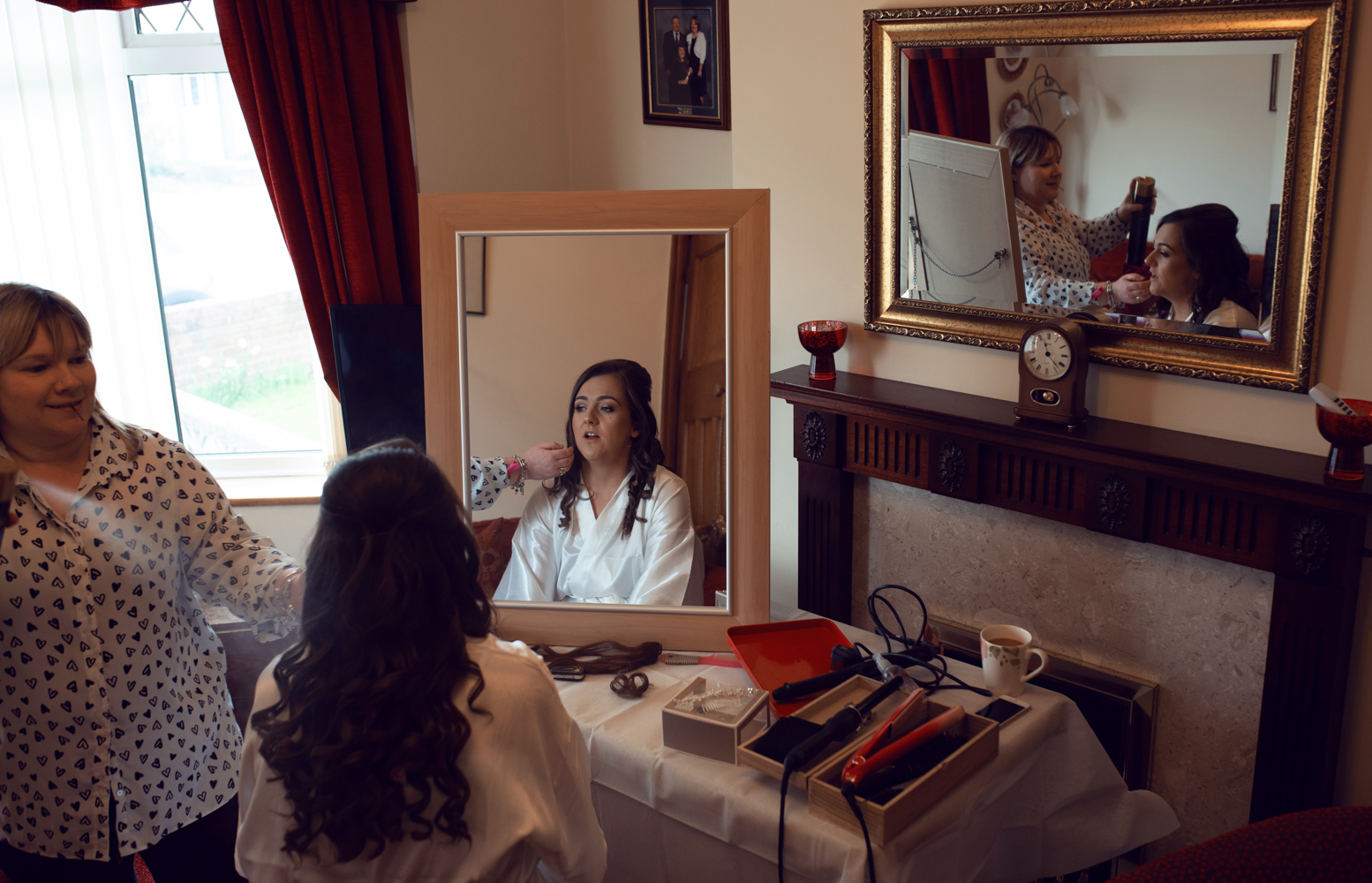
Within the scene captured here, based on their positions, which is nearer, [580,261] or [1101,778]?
[1101,778]

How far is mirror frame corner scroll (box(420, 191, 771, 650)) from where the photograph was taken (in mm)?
1679

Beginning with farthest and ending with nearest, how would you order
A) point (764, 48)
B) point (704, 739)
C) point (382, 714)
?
1. point (764, 48)
2. point (704, 739)
3. point (382, 714)

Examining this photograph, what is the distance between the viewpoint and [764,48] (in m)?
2.25

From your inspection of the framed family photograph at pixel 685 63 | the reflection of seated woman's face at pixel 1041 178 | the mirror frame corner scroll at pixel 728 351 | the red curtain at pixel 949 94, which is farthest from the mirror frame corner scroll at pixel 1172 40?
the framed family photograph at pixel 685 63

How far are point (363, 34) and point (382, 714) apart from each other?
2.35 m

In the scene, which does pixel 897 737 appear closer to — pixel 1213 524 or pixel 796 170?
pixel 1213 524

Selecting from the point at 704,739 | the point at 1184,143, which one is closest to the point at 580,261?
the point at 704,739

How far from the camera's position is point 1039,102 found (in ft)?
5.97

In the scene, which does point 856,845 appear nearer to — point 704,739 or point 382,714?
point 704,739

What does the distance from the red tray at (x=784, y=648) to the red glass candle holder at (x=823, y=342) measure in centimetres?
65

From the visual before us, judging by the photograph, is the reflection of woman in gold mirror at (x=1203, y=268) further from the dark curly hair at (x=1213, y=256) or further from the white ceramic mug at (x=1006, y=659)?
the white ceramic mug at (x=1006, y=659)

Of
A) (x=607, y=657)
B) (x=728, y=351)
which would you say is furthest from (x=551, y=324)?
(x=607, y=657)

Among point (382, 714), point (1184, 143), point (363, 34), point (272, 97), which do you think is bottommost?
point (382, 714)

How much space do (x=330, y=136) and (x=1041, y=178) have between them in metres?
1.94
